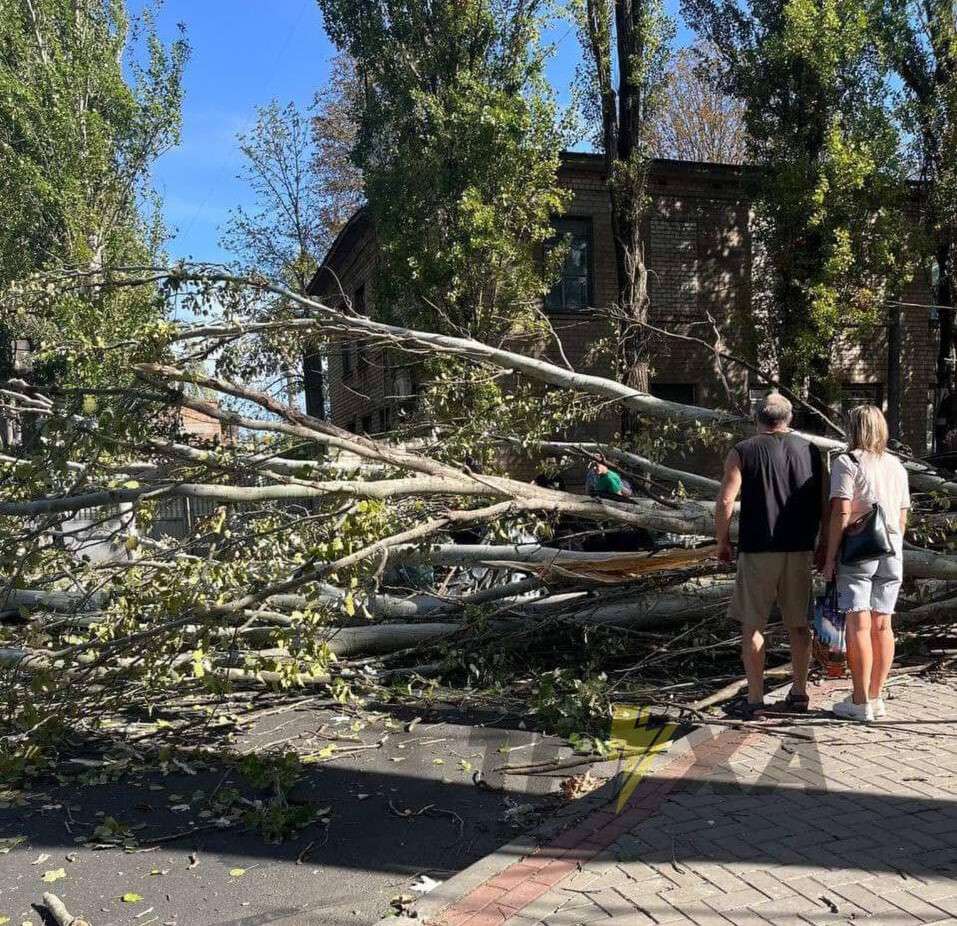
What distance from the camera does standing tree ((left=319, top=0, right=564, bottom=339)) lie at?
12539 mm

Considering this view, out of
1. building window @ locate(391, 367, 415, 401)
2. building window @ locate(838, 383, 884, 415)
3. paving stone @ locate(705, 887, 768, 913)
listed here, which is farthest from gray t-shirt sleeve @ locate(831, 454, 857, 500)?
building window @ locate(838, 383, 884, 415)

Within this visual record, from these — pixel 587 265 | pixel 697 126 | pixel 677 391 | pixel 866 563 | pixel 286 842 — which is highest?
pixel 697 126

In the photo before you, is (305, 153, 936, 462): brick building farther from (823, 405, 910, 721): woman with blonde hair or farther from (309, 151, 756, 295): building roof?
(823, 405, 910, 721): woman with blonde hair

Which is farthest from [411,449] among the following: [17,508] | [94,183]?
[94,183]

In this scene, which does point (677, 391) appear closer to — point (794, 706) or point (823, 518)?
point (823, 518)

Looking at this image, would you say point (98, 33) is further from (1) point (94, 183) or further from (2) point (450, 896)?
(2) point (450, 896)

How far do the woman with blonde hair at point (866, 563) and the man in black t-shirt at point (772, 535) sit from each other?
165 mm

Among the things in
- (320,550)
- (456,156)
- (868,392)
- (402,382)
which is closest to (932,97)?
(868,392)

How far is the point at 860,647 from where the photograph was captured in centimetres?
459

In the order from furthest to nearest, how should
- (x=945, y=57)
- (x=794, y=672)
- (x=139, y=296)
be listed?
(x=945, y=57) < (x=139, y=296) < (x=794, y=672)

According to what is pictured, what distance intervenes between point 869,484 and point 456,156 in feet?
31.5

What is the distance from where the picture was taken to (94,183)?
17.7 meters

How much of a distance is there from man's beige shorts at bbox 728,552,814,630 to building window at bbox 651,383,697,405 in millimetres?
11997

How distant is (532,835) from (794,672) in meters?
2.05
